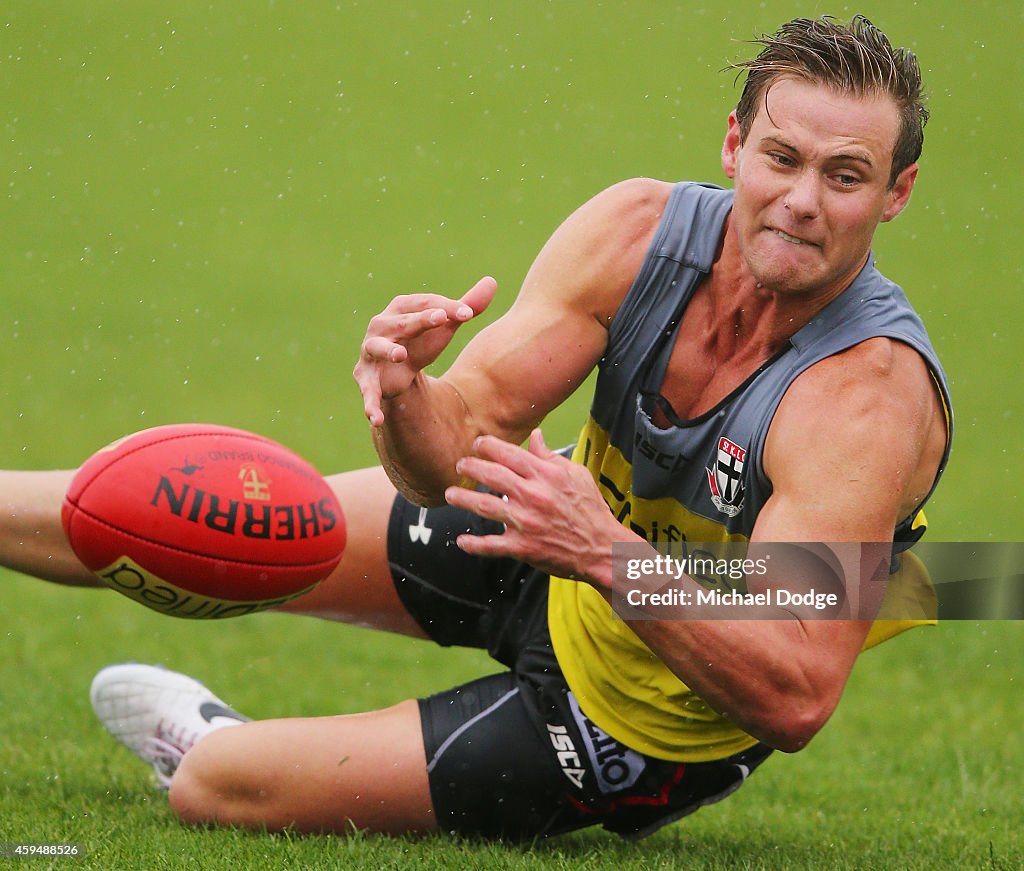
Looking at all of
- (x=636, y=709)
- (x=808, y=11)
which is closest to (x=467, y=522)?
(x=636, y=709)

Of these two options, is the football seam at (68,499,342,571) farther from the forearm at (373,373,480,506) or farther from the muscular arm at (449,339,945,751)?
the muscular arm at (449,339,945,751)

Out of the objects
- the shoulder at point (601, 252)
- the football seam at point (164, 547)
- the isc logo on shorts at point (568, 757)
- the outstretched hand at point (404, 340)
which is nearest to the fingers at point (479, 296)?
the outstretched hand at point (404, 340)

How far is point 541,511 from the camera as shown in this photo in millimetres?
2676

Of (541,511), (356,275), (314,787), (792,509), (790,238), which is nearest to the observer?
(541,511)

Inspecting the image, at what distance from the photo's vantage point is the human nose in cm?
315

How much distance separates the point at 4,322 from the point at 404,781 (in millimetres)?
8300

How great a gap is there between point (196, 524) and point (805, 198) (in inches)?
59.3

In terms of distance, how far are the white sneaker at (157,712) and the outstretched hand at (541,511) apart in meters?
1.72

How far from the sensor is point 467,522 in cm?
405

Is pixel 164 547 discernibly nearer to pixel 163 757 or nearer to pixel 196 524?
pixel 196 524

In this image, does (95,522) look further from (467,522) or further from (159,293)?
(159,293)

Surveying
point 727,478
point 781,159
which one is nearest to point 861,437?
point 727,478

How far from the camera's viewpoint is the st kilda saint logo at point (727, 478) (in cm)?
328

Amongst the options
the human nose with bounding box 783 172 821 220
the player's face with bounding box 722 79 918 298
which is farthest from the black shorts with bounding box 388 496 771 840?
the human nose with bounding box 783 172 821 220
